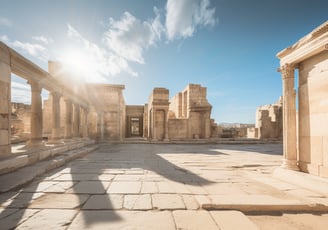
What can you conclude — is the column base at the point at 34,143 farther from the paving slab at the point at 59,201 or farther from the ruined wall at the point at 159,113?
the ruined wall at the point at 159,113

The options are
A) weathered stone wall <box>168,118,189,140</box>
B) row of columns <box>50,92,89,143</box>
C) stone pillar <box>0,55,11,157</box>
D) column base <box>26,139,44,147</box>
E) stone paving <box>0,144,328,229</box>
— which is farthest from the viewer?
weathered stone wall <box>168,118,189,140</box>

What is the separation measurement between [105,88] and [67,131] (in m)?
6.12

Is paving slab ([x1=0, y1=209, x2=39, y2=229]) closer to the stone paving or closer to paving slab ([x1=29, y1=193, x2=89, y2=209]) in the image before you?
the stone paving

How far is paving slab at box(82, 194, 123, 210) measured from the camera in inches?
101

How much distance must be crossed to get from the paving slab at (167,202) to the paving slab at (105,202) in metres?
0.61

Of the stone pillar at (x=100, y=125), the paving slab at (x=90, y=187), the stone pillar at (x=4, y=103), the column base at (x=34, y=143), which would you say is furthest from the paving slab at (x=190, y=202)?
the stone pillar at (x=100, y=125)

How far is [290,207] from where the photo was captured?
2672 millimetres

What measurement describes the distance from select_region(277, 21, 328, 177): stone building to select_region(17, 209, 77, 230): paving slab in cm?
514

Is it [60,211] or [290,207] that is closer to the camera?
[60,211]

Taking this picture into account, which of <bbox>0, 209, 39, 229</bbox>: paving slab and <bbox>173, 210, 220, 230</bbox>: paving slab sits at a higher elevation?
<bbox>0, 209, 39, 229</bbox>: paving slab

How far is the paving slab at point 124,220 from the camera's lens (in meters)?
2.07

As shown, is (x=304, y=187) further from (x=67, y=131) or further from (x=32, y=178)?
(x=67, y=131)

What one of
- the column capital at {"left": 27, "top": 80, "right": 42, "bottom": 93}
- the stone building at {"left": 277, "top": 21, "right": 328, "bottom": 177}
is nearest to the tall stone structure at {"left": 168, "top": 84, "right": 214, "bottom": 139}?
the column capital at {"left": 27, "top": 80, "right": 42, "bottom": 93}

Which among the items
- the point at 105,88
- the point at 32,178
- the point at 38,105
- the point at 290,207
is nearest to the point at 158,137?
the point at 105,88
